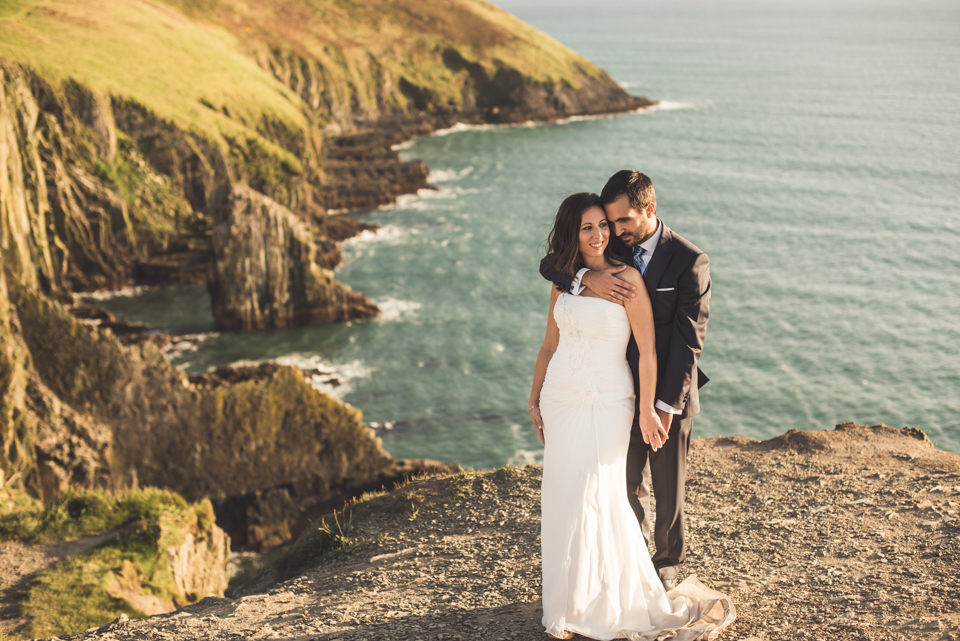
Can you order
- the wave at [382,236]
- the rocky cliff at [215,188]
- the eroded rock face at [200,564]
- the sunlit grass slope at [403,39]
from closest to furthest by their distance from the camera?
the eroded rock face at [200,564] → the rocky cliff at [215,188] → the wave at [382,236] → the sunlit grass slope at [403,39]

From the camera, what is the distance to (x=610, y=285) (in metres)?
6.96

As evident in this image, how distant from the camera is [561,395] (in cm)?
717

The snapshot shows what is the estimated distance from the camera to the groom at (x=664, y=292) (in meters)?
6.91

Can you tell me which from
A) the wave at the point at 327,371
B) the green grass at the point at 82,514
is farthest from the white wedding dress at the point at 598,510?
the wave at the point at 327,371

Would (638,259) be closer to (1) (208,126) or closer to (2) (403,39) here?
(1) (208,126)

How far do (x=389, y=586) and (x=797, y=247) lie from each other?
A: 158 feet

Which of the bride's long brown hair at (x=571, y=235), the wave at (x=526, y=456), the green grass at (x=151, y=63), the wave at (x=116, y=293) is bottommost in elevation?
the wave at (x=526, y=456)

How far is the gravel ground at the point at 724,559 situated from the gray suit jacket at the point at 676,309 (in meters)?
2.54

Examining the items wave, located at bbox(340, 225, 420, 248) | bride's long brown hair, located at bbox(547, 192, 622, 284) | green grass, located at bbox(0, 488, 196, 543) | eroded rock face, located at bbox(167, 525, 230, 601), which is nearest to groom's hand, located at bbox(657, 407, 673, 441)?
bride's long brown hair, located at bbox(547, 192, 622, 284)

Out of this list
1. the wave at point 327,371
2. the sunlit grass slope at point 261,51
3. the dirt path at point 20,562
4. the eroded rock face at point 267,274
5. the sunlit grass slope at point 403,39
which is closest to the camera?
the dirt path at point 20,562

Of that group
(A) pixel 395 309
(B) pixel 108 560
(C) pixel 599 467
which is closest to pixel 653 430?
(C) pixel 599 467

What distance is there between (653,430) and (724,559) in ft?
10.8

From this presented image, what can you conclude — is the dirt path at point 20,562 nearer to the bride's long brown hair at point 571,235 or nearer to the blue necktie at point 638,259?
the bride's long brown hair at point 571,235

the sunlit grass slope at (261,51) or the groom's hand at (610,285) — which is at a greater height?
the sunlit grass slope at (261,51)
